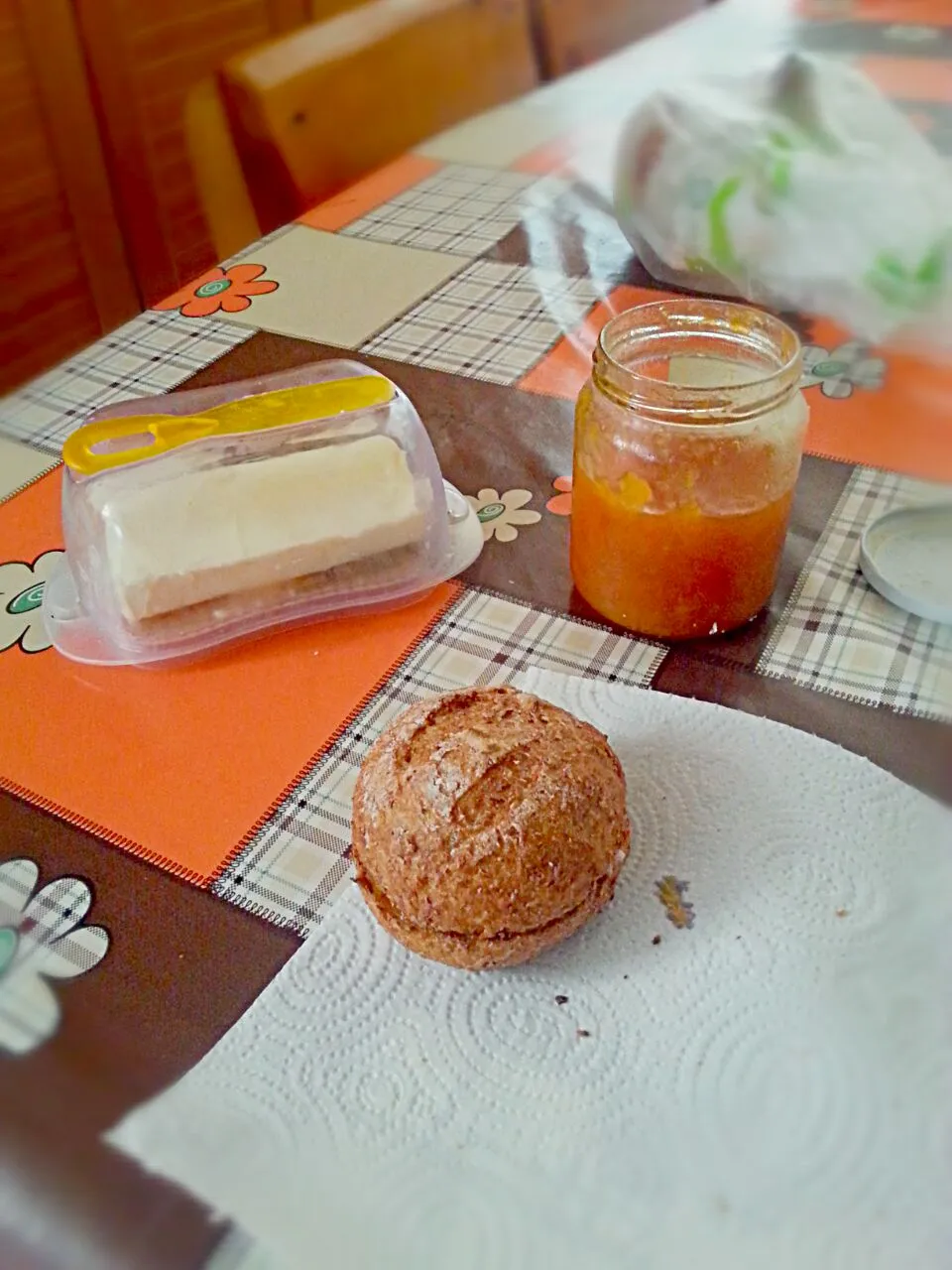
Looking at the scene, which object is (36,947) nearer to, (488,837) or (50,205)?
(488,837)

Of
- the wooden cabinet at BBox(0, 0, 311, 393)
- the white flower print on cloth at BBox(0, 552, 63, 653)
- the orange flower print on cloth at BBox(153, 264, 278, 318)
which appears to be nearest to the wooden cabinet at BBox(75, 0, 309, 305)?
the wooden cabinet at BBox(0, 0, 311, 393)

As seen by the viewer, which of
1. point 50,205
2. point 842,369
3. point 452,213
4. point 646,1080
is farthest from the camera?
point 50,205

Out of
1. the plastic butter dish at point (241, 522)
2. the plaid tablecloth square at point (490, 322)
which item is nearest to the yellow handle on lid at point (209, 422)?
the plastic butter dish at point (241, 522)

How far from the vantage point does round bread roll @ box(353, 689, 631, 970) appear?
0.45 m

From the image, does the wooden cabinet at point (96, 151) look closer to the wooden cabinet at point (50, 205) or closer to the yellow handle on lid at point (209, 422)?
the wooden cabinet at point (50, 205)

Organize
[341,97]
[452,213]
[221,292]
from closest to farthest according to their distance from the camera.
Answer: [221,292], [452,213], [341,97]

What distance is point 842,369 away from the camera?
879mm

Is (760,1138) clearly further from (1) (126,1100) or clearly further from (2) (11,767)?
(2) (11,767)

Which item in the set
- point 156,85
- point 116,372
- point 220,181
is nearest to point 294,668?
point 116,372

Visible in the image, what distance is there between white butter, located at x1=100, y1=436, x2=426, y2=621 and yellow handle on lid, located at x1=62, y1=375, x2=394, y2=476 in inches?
1.4

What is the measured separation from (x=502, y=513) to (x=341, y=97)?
855 mm

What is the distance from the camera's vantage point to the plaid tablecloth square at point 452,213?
1.11 meters

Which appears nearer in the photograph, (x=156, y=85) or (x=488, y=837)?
(x=488, y=837)

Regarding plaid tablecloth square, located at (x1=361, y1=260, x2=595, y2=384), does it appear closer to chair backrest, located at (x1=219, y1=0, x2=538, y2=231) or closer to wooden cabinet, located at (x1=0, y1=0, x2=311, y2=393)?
chair backrest, located at (x1=219, y1=0, x2=538, y2=231)
